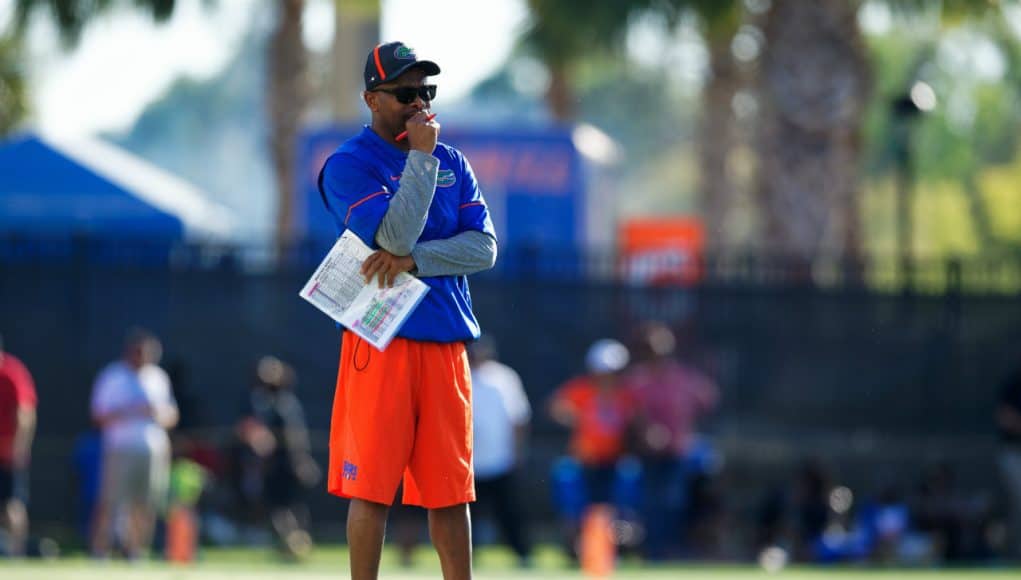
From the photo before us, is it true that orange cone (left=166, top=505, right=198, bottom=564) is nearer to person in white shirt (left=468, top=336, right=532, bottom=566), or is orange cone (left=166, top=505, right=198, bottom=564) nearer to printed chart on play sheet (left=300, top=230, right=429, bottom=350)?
person in white shirt (left=468, top=336, right=532, bottom=566)

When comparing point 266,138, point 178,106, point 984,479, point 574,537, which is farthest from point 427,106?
point 178,106

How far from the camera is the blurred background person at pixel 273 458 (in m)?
18.3

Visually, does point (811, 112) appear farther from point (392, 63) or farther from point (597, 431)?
point (392, 63)

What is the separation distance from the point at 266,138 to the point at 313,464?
1128 cm

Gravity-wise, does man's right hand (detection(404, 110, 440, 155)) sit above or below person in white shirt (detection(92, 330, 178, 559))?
above

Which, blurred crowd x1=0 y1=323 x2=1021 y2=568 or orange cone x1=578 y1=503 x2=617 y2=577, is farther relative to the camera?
blurred crowd x1=0 y1=323 x2=1021 y2=568

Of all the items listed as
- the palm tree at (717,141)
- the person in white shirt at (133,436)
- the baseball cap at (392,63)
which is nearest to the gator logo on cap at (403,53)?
the baseball cap at (392,63)

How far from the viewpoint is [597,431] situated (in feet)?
55.6

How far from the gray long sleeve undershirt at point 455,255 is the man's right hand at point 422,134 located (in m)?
0.34

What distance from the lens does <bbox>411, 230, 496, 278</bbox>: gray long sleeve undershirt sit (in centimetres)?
689

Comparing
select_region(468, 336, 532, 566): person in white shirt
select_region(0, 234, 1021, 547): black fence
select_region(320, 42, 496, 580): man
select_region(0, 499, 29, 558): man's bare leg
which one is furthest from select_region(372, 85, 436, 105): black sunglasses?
select_region(0, 234, 1021, 547): black fence

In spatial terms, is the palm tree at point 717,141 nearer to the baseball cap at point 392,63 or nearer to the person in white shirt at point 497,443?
the person in white shirt at point 497,443

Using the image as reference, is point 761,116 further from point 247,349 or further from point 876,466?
point 247,349

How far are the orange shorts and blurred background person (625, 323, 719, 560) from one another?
10.3m
